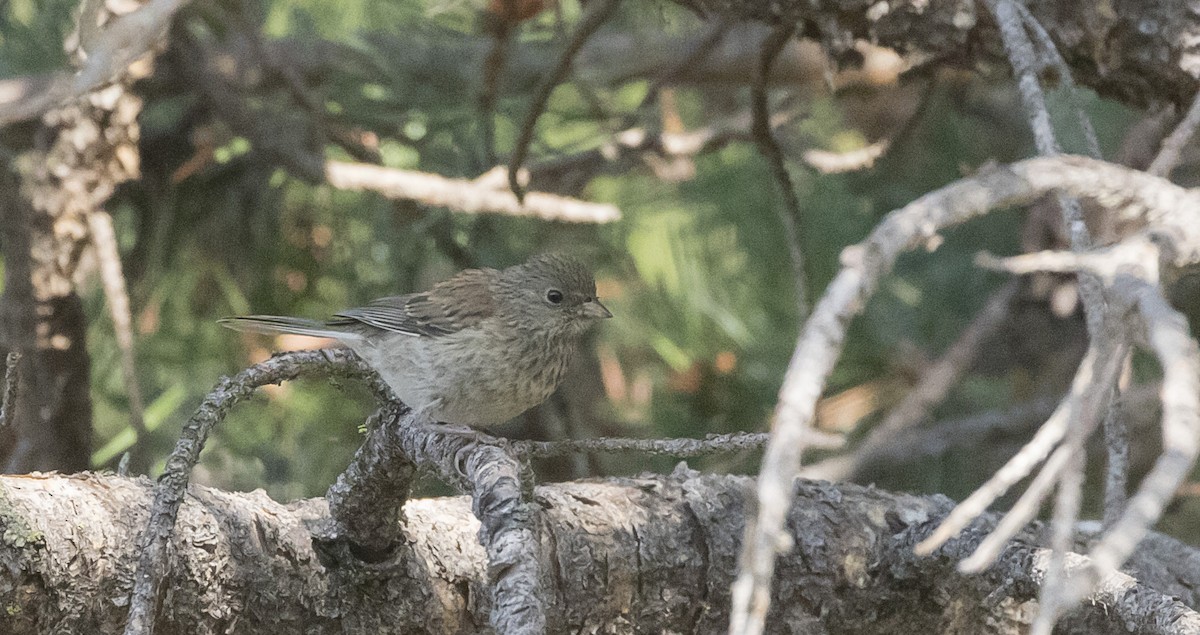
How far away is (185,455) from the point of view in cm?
158

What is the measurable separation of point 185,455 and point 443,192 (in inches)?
68.1

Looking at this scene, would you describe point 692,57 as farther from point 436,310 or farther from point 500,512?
point 500,512

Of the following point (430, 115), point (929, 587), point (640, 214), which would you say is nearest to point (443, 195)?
point (430, 115)

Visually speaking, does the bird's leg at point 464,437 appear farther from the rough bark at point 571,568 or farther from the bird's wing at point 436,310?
the bird's wing at point 436,310

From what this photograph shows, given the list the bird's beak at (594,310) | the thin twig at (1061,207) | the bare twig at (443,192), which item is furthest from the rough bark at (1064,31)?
the bird's beak at (594,310)

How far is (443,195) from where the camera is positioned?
3234 millimetres

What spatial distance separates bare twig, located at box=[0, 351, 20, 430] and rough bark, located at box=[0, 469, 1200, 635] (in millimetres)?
105

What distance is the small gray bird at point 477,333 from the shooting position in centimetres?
306

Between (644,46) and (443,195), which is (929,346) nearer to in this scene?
(644,46)

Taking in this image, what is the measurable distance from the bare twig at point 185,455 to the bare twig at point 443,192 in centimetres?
124

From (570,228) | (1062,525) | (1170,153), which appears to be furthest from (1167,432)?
(570,228)

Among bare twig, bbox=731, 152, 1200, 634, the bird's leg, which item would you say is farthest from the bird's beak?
bare twig, bbox=731, 152, 1200, 634

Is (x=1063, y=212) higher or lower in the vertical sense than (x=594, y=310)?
higher

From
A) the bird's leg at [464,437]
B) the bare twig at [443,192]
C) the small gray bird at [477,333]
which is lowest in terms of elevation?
the small gray bird at [477,333]
